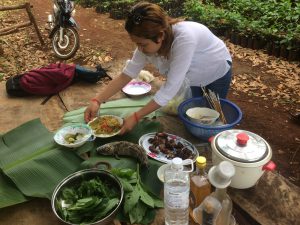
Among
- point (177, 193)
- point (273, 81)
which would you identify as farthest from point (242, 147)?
point (273, 81)

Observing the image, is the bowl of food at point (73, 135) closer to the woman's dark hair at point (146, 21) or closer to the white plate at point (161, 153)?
the white plate at point (161, 153)

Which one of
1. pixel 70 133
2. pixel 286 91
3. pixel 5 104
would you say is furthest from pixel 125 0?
pixel 70 133

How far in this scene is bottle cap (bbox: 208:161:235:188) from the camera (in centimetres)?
136

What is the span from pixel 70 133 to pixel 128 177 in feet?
2.55

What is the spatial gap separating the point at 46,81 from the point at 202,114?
5.82 feet

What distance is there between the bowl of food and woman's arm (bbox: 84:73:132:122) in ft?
0.76

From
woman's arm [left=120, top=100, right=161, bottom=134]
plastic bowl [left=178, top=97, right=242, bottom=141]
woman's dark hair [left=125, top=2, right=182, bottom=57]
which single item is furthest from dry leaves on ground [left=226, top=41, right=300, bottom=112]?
woman's dark hair [left=125, top=2, right=182, bottom=57]

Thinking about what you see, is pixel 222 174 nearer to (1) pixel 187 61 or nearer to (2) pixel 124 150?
(2) pixel 124 150

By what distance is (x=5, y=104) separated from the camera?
3.18 meters

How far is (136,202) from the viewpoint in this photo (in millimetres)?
1770

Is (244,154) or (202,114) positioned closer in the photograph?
(244,154)

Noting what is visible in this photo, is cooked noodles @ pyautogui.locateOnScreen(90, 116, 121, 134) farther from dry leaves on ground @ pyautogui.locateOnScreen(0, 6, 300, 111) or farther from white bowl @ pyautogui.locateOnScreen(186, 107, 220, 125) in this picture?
dry leaves on ground @ pyautogui.locateOnScreen(0, 6, 300, 111)

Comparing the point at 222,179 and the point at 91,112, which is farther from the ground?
the point at 222,179

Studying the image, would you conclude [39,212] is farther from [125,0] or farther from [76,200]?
[125,0]
